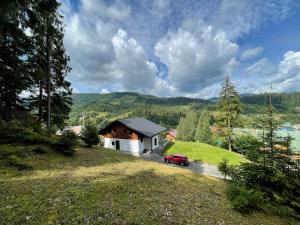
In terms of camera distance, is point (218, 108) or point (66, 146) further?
point (218, 108)

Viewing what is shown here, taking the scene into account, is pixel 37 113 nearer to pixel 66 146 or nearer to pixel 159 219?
pixel 66 146

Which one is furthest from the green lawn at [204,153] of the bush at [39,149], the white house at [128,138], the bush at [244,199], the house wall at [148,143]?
the bush at [39,149]

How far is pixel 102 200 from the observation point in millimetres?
7762

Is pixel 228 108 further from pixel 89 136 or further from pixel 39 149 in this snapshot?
pixel 39 149

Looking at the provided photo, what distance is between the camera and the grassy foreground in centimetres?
631

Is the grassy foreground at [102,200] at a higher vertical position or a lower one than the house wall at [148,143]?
higher

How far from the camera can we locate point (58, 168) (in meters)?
11.3

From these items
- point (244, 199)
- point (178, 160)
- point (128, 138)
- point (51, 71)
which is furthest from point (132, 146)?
point (244, 199)

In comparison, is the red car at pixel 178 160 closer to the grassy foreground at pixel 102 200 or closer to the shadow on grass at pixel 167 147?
the shadow on grass at pixel 167 147

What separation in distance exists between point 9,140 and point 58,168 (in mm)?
5303

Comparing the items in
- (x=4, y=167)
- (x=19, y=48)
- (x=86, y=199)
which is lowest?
(x=86, y=199)

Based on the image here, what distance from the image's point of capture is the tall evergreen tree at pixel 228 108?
4156 cm

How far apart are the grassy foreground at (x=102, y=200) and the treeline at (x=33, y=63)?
924 cm

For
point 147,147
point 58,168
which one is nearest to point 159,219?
point 58,168
